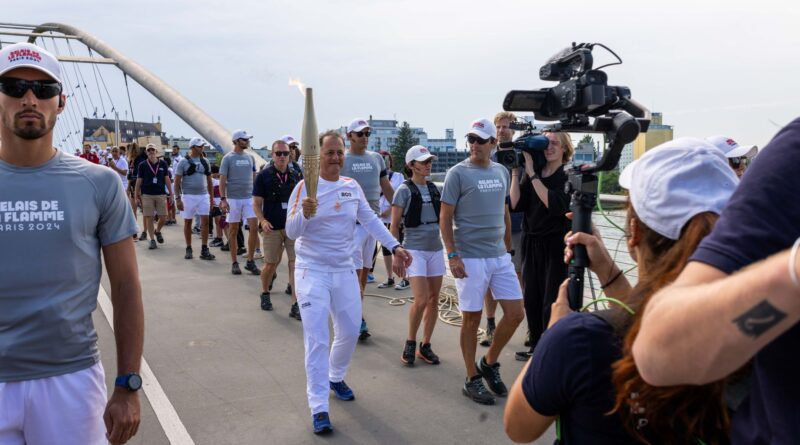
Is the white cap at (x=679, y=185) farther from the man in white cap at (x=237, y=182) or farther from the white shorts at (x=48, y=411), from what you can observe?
the man in white cap at (x=237, y=182)

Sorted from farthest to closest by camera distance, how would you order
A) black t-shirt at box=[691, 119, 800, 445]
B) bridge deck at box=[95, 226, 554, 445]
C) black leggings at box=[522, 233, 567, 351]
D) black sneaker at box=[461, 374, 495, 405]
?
1. black leggings at box=[522, 233, 567, 351]
2. black sneaker at box=[461, 374, 495, 405]
3. bridge deck at box=[95, 226, 554, 445]
4. black t-shirt at box=[691, 119, 800, 445]

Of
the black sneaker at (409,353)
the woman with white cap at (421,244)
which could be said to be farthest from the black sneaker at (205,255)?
the black sneaker at (409,353)

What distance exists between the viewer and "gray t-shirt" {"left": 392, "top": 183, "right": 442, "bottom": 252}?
593 cm

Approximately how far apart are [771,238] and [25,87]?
8.10 ft

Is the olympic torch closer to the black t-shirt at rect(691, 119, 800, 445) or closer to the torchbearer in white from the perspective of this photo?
the torchbearer in white

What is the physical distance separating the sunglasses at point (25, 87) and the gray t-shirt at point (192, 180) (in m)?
9.27

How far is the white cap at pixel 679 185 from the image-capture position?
1.34 meters

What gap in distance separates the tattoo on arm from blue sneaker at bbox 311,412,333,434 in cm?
364

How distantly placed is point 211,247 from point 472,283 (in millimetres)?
8608

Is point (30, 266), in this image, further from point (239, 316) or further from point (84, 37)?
point (84, 37)

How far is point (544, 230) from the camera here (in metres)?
5.46

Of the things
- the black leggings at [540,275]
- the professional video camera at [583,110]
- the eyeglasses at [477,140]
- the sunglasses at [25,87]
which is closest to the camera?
the professional video camera at [583,110]

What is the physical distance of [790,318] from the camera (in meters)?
0.87

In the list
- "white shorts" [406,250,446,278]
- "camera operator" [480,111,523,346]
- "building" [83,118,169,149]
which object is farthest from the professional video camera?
"building" [83,118,169,149]
